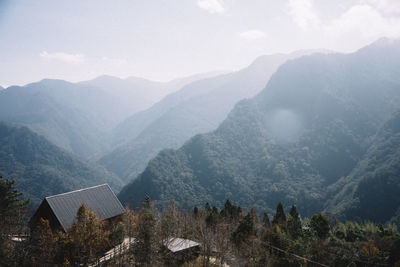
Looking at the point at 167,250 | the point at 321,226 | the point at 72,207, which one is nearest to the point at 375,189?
the point at 321,226

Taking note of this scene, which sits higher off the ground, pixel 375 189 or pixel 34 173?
pixel 34 173

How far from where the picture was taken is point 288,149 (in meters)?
160

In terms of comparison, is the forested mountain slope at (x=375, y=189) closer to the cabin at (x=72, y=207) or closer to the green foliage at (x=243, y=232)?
the green foliage at (x=243, y=232)

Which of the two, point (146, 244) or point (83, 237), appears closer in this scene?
point (146, 244)

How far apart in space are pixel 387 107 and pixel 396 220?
10395cm

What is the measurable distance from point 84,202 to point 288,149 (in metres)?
146

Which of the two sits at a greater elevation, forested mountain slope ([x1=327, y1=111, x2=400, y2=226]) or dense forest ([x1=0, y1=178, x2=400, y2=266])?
dense forest ([x1=0, y1=178, x2=400, y2=266])

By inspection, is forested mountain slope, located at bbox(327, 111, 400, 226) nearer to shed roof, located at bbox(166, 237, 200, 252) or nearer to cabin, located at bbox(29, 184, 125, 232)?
shed roof, located at bbox(166, 237, 200, 252)

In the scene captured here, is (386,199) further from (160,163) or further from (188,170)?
(160,163)

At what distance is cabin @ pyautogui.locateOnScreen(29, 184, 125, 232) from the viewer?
28188 millimetres

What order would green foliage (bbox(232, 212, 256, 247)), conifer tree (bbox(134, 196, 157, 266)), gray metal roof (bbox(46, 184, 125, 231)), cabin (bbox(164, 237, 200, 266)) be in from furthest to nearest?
1. gray metal roof (bbox(46, 184, 125, 231))
2. green foliage (bbox(232, 212, 256, 247))
3. cabin (bbox(164, 237, 200, 266))
4. conifer tree (bbox(134, 196, 157, 266))

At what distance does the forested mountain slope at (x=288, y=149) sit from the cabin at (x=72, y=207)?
281ft

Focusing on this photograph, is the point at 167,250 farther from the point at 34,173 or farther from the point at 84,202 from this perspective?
the point at 34,173

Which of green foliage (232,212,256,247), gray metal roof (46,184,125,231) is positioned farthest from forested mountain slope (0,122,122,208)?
green foliage (232,212,256,247)
